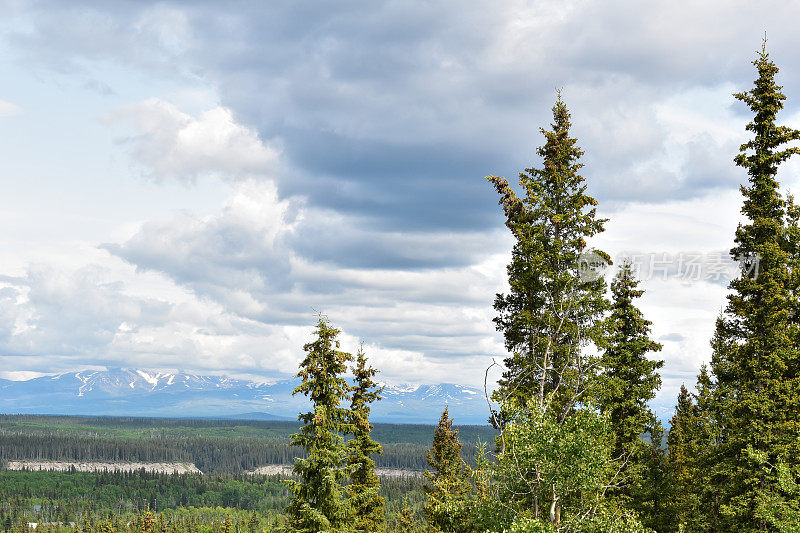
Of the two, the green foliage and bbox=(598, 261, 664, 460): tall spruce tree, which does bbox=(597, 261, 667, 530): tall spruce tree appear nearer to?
bbox=(598, 261, 664, 460): tall spruce tree

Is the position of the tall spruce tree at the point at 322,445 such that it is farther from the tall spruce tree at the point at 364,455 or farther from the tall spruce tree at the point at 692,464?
the tall spruce tree at the point at 692,464

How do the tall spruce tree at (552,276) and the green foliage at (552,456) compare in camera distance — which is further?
the tall spruce tree at (552,276)

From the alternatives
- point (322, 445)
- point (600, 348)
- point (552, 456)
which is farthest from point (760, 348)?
point (322, 445)

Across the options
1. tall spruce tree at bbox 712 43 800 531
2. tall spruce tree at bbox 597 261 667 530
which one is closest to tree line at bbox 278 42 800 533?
tall spruce tree at bbox 712 43 800 531

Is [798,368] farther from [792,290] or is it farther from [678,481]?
[678,481]

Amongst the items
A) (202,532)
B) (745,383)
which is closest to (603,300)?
(745,383)

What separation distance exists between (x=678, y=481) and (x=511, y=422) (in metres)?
29.9

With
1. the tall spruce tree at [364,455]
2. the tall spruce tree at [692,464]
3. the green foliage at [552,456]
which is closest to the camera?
the green foliage at [552,456]

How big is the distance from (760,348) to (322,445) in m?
18.6

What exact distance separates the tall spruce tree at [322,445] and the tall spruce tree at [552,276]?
24.5 ft

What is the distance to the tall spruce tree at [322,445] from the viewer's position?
27812 millimetres

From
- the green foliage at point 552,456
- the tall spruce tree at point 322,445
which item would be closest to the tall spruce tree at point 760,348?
the green foliage at point 552,456

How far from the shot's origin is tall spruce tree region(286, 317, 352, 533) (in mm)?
27812

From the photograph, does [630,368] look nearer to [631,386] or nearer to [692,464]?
[631,386]
